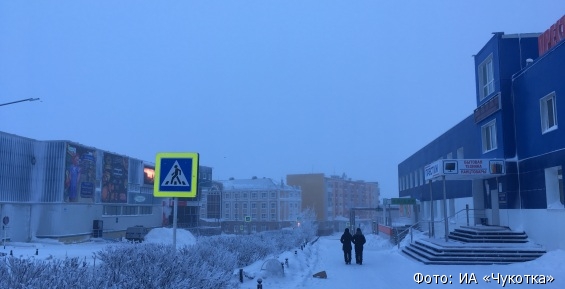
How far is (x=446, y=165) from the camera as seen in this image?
21812 mm

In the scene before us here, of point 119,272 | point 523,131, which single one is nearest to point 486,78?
point 523,131

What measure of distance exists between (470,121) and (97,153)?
1232 inches

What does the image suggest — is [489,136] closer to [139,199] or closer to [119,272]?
[119,272]

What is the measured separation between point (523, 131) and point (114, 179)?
37.3 m

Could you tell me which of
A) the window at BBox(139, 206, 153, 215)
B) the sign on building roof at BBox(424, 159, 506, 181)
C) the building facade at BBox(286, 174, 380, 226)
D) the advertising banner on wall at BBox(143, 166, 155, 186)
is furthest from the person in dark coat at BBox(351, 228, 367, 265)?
the building facade at BBox(286, 174, 380, 226)

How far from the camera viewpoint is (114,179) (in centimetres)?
4716

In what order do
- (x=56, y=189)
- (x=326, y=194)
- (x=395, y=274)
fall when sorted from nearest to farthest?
(x=395, y=274)
(x=56, y=189)
(x=326, y=194)

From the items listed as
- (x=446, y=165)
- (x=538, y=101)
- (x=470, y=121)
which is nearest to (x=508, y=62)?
(x=538, y=101)

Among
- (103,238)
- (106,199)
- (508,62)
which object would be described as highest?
(508,62)

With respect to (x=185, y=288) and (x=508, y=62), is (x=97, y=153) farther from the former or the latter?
(x=185, y=288)

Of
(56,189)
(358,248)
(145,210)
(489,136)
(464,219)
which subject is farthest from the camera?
(145,210)

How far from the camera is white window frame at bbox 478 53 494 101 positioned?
23109 millimetres

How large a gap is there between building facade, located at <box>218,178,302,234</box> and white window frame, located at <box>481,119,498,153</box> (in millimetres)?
71582

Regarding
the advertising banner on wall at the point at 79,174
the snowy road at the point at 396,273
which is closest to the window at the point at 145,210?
the advertising banner on wall at the point at 79,174
